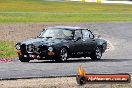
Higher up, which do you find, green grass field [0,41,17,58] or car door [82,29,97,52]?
car door [82,29,97,52]

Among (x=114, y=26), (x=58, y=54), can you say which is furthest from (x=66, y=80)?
(x=114, y=26)

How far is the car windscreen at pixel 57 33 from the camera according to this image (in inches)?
947

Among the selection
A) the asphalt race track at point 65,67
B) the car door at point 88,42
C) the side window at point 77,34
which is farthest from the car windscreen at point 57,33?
the asphalt race track at point 65,67

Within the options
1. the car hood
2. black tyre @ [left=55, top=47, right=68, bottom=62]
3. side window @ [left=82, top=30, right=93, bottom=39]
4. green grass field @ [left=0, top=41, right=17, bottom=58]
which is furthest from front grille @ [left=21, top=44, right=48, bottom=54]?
green grass field @ [left=0, top=41, right=17, bottom=58]

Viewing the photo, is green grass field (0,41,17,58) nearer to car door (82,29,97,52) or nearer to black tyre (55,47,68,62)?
car door (82,29,97,52)

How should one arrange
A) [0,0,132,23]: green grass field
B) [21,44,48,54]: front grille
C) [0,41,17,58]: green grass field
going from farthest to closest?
[0,0,132,23]: green grass field → [0,41,17,58]: green grass field → [21,44,48,54]: front grille

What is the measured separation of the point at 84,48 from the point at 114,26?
23731 mm

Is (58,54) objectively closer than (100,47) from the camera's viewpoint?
Yes

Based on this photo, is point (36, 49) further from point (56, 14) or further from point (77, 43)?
point (56, 14)

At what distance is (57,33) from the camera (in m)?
24.1

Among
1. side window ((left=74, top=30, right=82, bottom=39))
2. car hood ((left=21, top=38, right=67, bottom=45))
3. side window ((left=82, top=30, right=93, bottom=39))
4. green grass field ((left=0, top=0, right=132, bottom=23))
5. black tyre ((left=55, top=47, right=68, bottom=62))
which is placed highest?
car hood ((left=21, top=38, right=67, bottom=45))

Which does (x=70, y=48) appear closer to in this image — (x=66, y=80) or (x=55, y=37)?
(x=55, y=37)

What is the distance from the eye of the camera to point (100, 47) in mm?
25438

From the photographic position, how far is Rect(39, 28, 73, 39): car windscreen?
24047 millimetres
